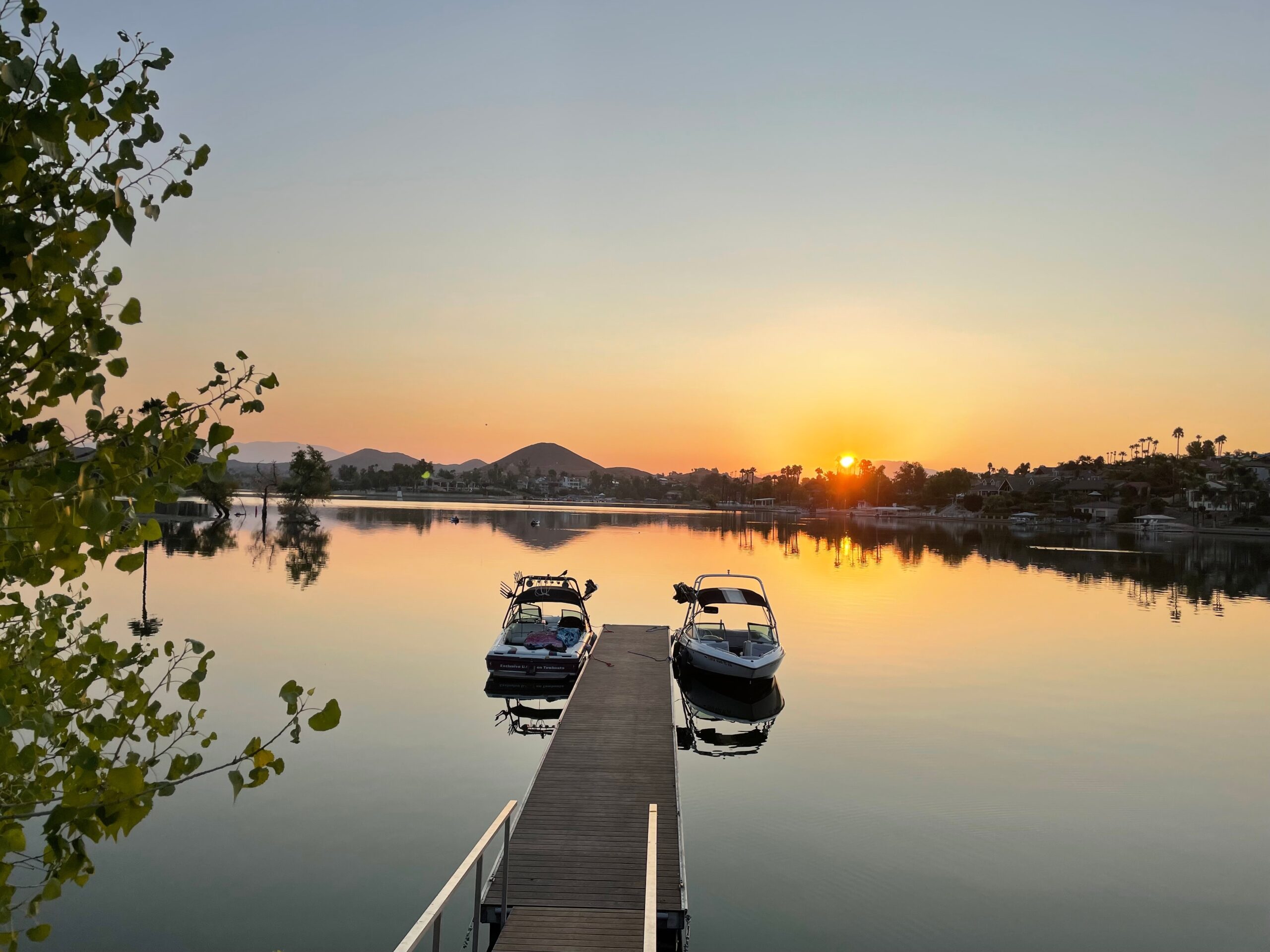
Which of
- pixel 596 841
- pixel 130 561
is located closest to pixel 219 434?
pixel 130 561

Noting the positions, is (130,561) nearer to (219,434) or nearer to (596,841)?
(219,434)

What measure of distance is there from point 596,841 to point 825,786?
6588mm

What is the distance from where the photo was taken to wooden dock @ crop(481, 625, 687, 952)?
Result: 30.6 ft

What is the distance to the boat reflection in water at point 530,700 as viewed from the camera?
20516mm

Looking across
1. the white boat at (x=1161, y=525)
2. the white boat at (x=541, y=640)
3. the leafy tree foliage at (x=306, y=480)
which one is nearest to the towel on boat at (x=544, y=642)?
the white boat at (x=541, y=640)

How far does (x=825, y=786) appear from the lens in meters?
16.3

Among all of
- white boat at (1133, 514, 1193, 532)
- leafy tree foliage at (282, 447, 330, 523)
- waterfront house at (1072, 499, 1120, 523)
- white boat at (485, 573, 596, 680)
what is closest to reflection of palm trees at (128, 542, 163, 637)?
white boat at (485, 573, 596, 680)

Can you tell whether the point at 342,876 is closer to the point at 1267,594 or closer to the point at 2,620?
the point at 2,620

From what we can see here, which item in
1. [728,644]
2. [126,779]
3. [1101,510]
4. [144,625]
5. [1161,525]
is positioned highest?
[126,779]

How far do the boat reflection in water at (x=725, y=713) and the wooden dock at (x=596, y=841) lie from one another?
5.85 ft

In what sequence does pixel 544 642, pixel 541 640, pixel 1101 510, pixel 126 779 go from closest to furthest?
pixel 126 779, pixel 544 642, pixel 541 640, pixel 1101 510

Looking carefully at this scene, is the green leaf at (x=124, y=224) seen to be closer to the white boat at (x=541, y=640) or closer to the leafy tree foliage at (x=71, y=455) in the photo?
the leafy tree foliage at (x=71, y=455)

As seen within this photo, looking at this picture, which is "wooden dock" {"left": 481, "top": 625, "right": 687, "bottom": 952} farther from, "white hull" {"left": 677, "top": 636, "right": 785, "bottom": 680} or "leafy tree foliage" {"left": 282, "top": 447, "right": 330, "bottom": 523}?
"leafy tree foliage" {"left": 282, "top": 447, "right": 330, "bottom": 523}

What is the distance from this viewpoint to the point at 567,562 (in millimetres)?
58625
